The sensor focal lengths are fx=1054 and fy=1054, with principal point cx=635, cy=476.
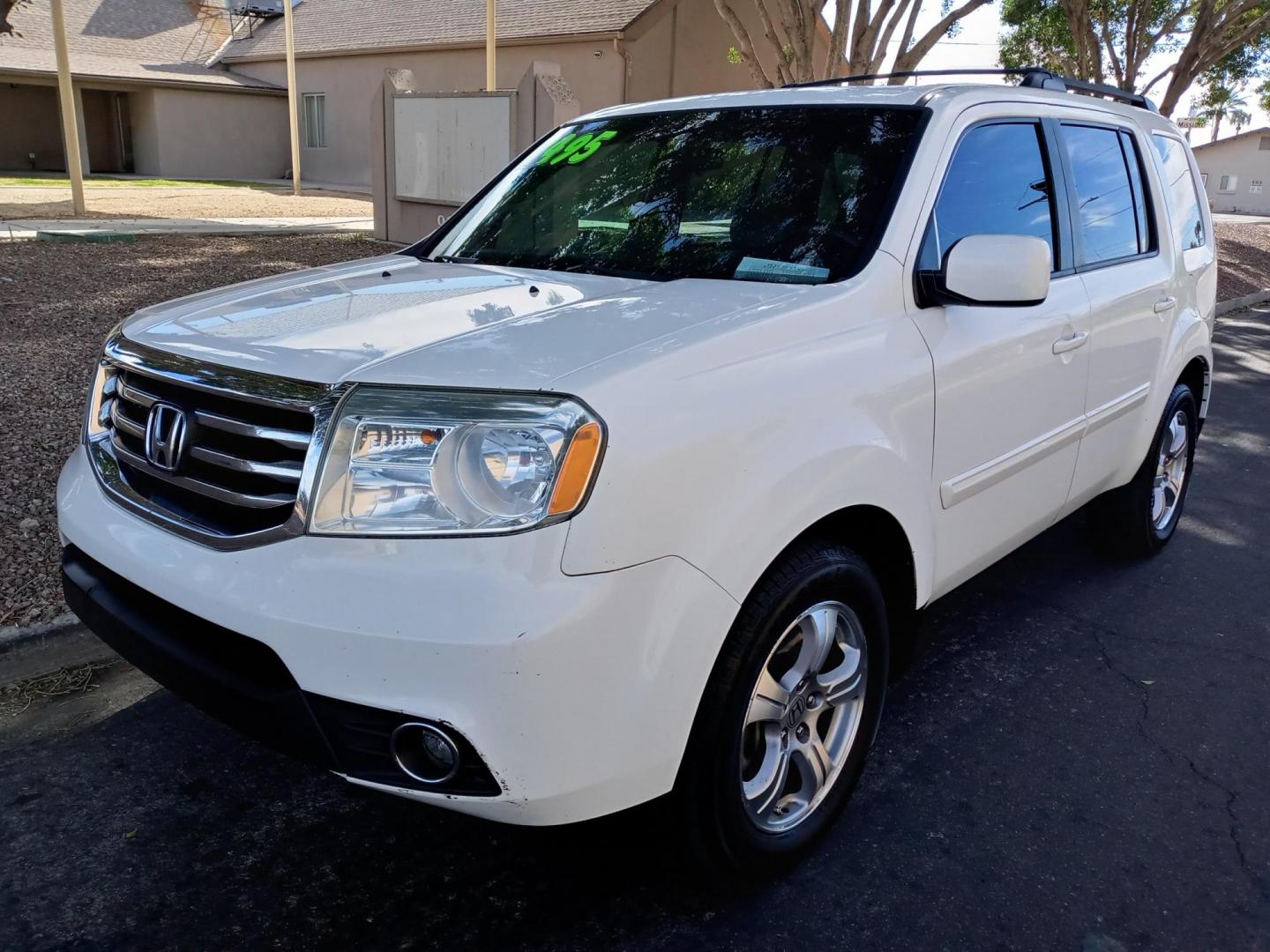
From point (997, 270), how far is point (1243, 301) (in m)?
13.9

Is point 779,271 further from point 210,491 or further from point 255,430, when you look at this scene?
point 210,491

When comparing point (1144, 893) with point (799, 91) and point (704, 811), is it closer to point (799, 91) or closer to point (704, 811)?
point (704, 811)

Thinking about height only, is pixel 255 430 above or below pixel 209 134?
below

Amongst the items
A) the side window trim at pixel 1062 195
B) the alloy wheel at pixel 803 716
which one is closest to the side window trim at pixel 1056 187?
the side window trim at pixel 1062 195

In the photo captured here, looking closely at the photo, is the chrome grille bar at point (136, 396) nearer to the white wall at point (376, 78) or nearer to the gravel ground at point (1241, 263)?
the gravel ground at point (1241, 263)

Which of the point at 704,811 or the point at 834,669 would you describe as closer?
the point at 704,811

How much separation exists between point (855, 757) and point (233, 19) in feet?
116

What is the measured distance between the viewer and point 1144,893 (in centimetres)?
264

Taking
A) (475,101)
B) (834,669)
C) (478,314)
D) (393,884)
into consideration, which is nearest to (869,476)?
(834,669)

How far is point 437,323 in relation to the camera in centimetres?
247

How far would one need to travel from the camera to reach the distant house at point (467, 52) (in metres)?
19.9

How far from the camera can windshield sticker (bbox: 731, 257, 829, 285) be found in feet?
9.17

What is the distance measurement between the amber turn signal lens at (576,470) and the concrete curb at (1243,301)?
1374 cm

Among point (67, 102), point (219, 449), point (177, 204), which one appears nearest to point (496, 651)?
point (219, 449)
